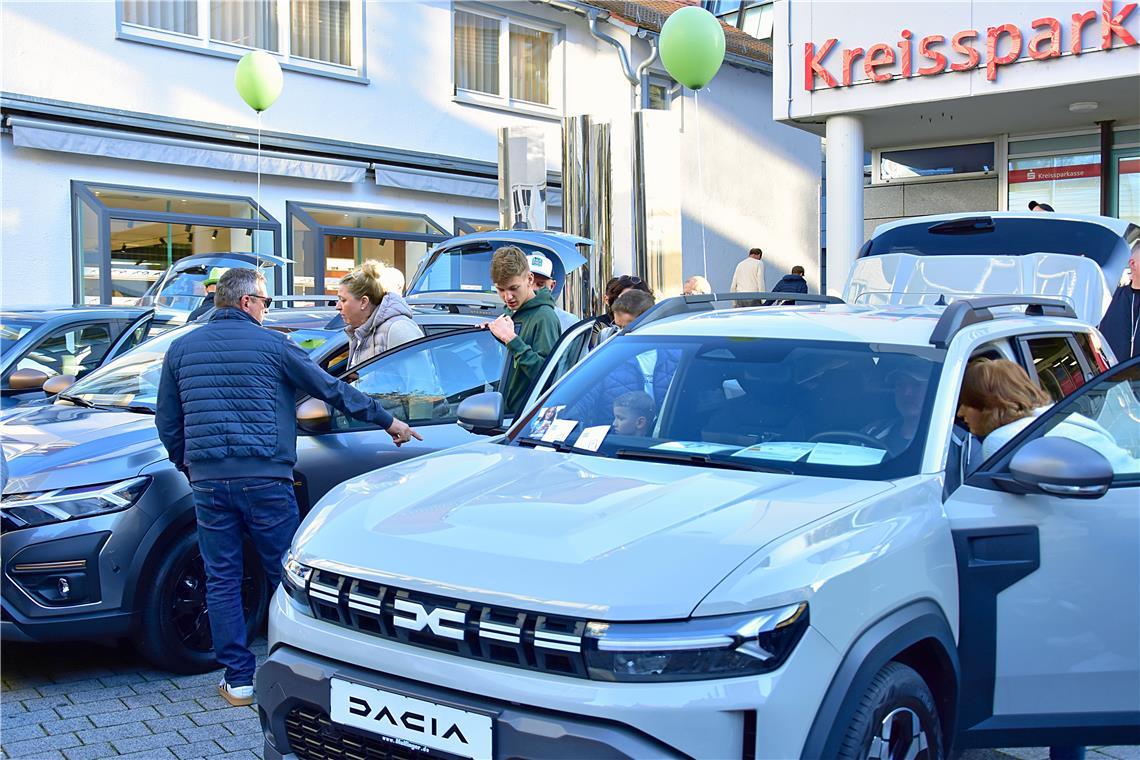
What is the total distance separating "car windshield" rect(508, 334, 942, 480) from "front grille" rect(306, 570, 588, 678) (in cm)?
100

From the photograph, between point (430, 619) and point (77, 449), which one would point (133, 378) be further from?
point (430, 619)

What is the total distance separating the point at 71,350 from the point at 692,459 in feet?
20.2

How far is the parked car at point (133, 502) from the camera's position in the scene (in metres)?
4.83

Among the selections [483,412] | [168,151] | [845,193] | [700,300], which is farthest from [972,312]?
[168,151]

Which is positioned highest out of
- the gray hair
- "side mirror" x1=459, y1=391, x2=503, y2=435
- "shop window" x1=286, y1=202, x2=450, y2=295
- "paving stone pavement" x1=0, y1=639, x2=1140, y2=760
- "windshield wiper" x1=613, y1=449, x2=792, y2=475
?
"shop window" x1=286, y1=202, x2=450, y2=295

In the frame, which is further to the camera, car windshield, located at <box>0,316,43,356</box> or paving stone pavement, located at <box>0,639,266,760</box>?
car windshield, located at <box>0,316,43,356</box>

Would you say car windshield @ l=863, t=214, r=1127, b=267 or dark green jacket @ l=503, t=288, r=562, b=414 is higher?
car windshield @ l=863, t=214, r=1127, b=267

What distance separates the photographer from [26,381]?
720cm

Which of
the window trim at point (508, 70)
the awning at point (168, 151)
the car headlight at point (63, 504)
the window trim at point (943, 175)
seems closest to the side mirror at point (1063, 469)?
the car headlight at point (63, 504)

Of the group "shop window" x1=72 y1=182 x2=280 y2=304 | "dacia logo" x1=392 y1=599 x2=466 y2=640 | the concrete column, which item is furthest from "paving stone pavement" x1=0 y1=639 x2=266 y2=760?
"shop window" x1=72 y1=182 x2=280 y2=304

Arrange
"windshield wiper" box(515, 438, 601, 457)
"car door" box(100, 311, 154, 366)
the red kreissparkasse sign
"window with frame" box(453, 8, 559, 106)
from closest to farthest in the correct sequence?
"windshield wiper" box(515, 438, 601, 457) → "car door" box(100, 311, 154, 366) → the red kreissparkasse sign → "window with frame" box(453, 8, 559, 106)

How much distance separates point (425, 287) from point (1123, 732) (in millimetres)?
7894

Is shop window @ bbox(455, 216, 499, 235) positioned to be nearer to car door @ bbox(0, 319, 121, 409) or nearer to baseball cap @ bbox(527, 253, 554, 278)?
baseball cap @ bbox(527, 253, 554, 278)

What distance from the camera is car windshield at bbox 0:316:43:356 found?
791cm
